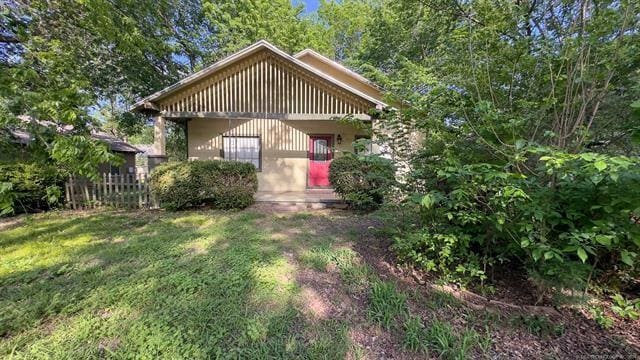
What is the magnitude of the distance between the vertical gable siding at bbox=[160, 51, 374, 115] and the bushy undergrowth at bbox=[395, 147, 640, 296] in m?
5.30

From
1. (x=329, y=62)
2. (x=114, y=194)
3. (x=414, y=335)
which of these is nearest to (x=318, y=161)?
(x=329, y=62)

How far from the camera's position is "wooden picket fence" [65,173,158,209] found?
7.41m

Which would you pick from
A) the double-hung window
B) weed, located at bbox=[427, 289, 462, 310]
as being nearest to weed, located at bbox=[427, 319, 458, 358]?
weed, located at bbox=[427, 289, 462, 310]

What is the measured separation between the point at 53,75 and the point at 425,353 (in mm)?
5346

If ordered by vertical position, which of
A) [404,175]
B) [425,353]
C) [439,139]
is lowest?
[425,353]

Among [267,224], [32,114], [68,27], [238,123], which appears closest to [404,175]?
[267,224]

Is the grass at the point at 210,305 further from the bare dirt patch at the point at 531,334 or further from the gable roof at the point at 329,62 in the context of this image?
the gable roof at the point at 329,62

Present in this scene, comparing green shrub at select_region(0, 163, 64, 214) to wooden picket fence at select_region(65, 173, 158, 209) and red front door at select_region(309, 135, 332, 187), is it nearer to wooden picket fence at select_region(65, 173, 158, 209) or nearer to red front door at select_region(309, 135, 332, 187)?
wooden picket fence at select_region(65, 173, 158, 209)

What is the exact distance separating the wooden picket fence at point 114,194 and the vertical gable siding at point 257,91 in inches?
91.5

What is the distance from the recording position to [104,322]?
2.58 m

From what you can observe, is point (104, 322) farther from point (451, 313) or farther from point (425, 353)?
point (451, 313)

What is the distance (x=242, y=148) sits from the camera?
34.1 feet

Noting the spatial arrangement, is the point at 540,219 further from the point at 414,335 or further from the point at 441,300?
the point at 414,335

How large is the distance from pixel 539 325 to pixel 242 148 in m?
9.63
